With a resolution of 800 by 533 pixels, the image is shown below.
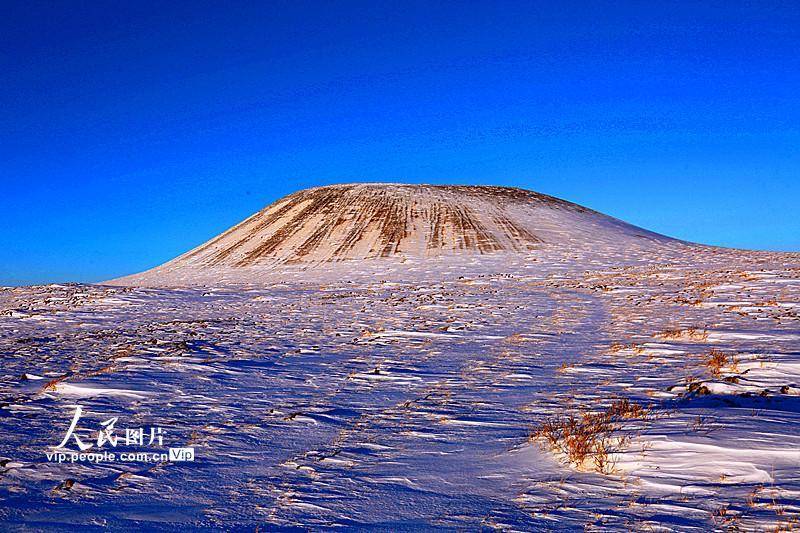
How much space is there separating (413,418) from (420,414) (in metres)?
0.22

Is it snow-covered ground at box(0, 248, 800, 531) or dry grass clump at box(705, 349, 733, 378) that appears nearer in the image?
snow-covered ground at box(0, 248, 800, 531)

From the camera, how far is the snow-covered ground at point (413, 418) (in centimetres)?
466

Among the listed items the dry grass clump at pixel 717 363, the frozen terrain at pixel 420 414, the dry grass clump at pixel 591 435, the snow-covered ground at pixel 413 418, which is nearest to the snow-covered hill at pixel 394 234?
the frozen terrain at pixel 420 414

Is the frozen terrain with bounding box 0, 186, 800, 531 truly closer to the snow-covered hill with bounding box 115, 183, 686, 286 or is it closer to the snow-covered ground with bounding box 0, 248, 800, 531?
→ the snow-covered ground with bounding box 0, 248, 800, 531

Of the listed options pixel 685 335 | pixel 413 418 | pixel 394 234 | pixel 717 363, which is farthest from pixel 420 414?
pixel 394 234

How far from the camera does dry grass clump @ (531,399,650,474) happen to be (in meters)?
5.32

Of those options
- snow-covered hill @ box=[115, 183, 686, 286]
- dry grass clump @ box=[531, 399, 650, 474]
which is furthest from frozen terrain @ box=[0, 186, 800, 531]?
snow-covered hill @ box=[115, 183, 686, 286]

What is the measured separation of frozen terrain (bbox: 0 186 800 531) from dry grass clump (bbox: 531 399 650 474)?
1.2 inches

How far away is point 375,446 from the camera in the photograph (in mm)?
6480

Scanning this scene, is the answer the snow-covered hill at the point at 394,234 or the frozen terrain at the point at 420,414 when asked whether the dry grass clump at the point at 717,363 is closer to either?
the frozen terrain at the point at 420,414

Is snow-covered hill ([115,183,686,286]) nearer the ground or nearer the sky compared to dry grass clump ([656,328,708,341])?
nearer the sky

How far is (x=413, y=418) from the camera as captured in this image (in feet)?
25.0

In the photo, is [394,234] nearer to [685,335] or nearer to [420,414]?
[685,335]

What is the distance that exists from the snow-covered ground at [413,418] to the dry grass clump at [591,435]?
0.16 feet
